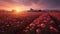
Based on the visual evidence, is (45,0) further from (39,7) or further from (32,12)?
(32,12)

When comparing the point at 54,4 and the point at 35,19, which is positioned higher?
the point at 54,4

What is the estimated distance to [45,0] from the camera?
2.20 meters

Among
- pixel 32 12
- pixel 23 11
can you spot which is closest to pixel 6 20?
pixel 23 11

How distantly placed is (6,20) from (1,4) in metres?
0.28

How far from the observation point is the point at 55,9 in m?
2.15

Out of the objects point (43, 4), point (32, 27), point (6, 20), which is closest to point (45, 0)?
point (43, 4)

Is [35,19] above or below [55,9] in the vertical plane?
below

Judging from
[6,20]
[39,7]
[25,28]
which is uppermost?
[39,7]

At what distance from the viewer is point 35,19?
2.19 metres

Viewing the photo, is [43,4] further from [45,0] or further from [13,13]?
[13,13]

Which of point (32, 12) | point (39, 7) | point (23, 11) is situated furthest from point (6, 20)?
point (39, 7)

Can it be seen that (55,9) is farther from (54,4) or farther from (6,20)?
(6,20)

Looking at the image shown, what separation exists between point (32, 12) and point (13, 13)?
32 cm

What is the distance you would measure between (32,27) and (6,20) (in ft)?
1.49
